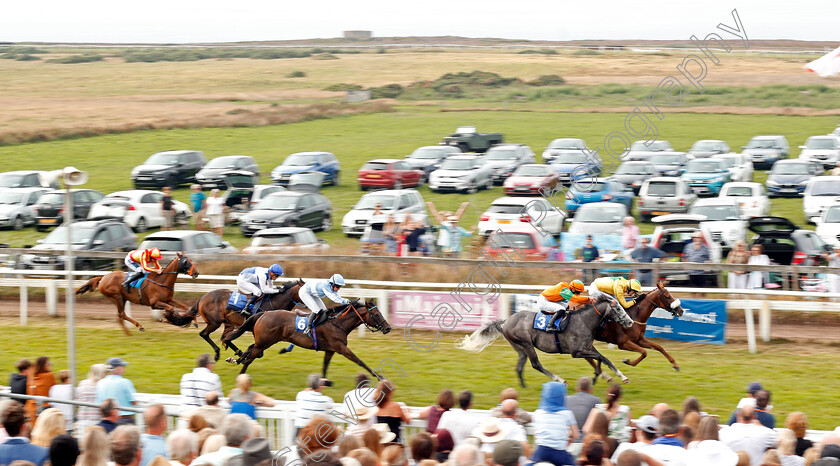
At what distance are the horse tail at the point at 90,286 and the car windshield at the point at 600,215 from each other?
32.7ft

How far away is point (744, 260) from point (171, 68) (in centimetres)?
7937

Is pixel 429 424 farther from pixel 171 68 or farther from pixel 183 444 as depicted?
pixel 171 68

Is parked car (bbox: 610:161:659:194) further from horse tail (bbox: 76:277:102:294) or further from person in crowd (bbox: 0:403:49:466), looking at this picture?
person in crowd (bbox: 0:403:49:466)

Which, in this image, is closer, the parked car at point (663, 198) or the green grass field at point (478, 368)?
the green grass field at point (478, 368)

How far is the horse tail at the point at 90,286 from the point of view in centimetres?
1474

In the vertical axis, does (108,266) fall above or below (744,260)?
below

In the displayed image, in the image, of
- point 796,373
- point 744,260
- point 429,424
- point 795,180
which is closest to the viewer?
point 429,424

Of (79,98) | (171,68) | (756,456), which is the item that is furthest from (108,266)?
(171,68)

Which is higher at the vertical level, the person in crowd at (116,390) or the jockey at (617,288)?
the jockey at (617,288)

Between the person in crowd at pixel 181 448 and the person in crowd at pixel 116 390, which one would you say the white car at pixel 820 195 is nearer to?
the person in crowd at pixel 116 390

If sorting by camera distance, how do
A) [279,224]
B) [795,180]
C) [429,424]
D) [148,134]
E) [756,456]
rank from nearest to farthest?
[756,456], [429,424], [279,224], [795,180], [148,134]

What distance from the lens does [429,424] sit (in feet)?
24.0

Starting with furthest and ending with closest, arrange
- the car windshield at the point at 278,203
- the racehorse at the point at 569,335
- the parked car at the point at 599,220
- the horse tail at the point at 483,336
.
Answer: the car windshield at the point at 278,203 → the parked car at the point at 599,220 → the horse tail at the point at 483,336 → the racehorse at the point at 569,335

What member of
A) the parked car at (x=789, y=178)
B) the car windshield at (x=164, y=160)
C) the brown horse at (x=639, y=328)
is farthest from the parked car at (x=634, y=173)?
the brown horse at (x=639, y=328)
